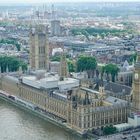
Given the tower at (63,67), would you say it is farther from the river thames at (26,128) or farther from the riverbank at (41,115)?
the river thames at (26,128)

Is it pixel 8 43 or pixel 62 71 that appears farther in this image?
pixel 8 43

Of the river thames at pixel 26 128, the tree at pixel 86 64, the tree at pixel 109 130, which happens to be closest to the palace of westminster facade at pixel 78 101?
the river thames at pixel 26 128

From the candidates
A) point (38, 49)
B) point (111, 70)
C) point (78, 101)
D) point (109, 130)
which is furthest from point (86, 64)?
point (109, 130)

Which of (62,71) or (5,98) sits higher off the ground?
(62,71)

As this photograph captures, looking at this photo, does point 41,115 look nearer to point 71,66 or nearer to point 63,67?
point 63,67

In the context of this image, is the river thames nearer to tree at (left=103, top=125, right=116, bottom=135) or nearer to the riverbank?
the riverbank

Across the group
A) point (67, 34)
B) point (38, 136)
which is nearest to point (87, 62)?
point (38, 136)

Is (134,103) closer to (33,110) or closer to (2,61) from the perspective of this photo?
(33,110)
